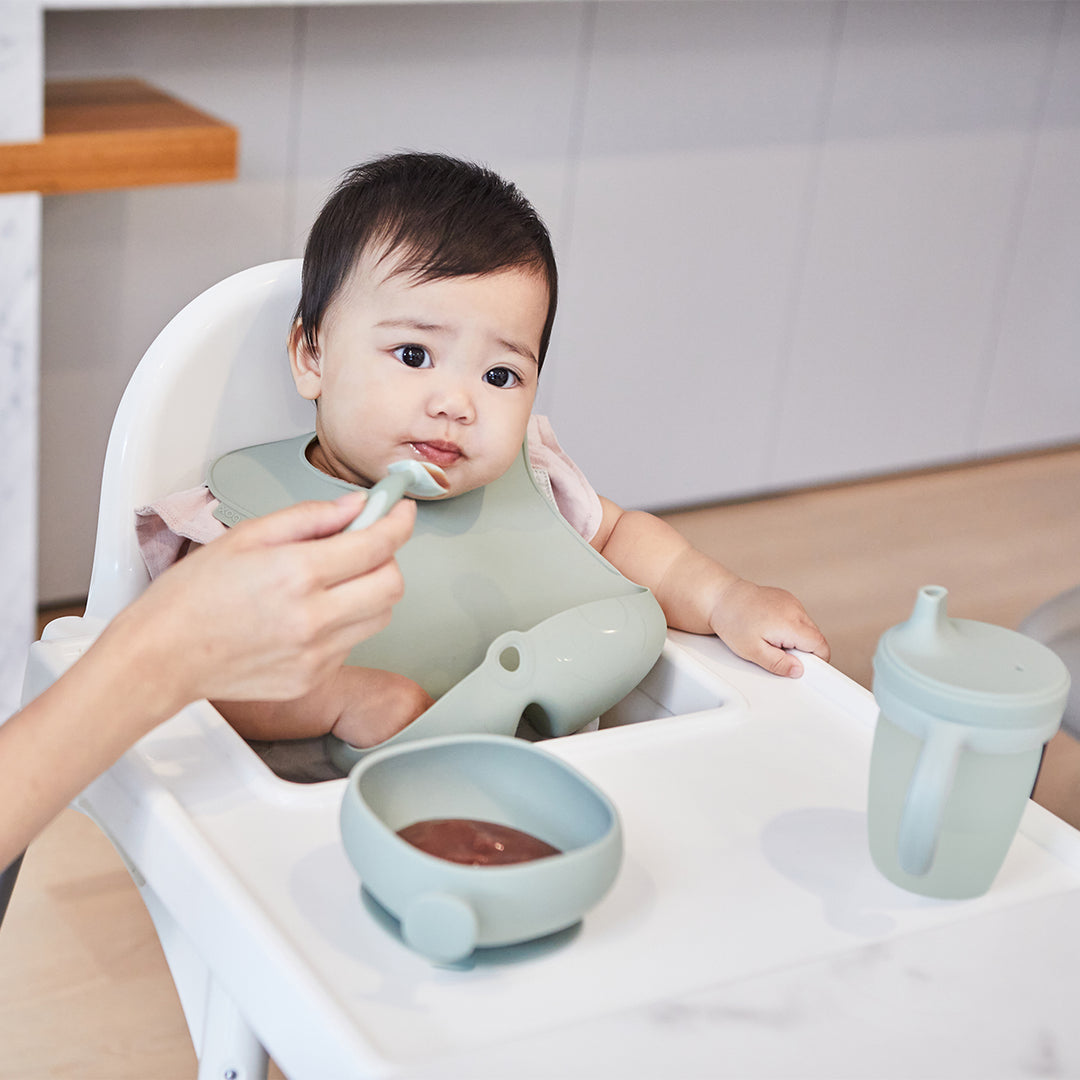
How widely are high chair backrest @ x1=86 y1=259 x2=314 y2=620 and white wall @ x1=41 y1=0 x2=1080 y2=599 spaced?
3.62 ft

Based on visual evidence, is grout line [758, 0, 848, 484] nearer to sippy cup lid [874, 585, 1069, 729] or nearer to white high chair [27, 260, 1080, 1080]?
white high chair [27, 260, 1080, 1080]

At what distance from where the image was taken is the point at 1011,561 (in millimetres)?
2812

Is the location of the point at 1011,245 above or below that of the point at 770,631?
below

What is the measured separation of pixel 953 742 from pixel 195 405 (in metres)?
0.63

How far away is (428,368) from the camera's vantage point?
0.98m

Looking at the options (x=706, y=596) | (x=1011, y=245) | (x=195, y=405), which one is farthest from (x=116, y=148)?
(x=1011, y=245)

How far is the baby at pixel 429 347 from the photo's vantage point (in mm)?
969

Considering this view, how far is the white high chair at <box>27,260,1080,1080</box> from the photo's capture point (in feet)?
1.98

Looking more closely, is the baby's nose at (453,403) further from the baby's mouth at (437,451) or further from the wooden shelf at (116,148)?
the wooden shelf at (116,148)

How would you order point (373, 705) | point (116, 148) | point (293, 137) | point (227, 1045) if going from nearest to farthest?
point (227, 1045) → point (373, 705) → point (116, 148) → point (293, 137)

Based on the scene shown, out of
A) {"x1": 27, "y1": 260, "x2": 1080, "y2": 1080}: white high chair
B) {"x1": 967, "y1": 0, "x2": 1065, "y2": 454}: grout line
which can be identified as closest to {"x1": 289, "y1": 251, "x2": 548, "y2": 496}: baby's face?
{"x1": 27, "y1": 260, "x2": 1080, "y2": 1080}: white high chair

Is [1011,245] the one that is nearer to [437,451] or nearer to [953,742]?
[437,451]

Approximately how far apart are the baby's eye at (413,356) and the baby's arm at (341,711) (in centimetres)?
23

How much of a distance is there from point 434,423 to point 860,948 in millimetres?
468
